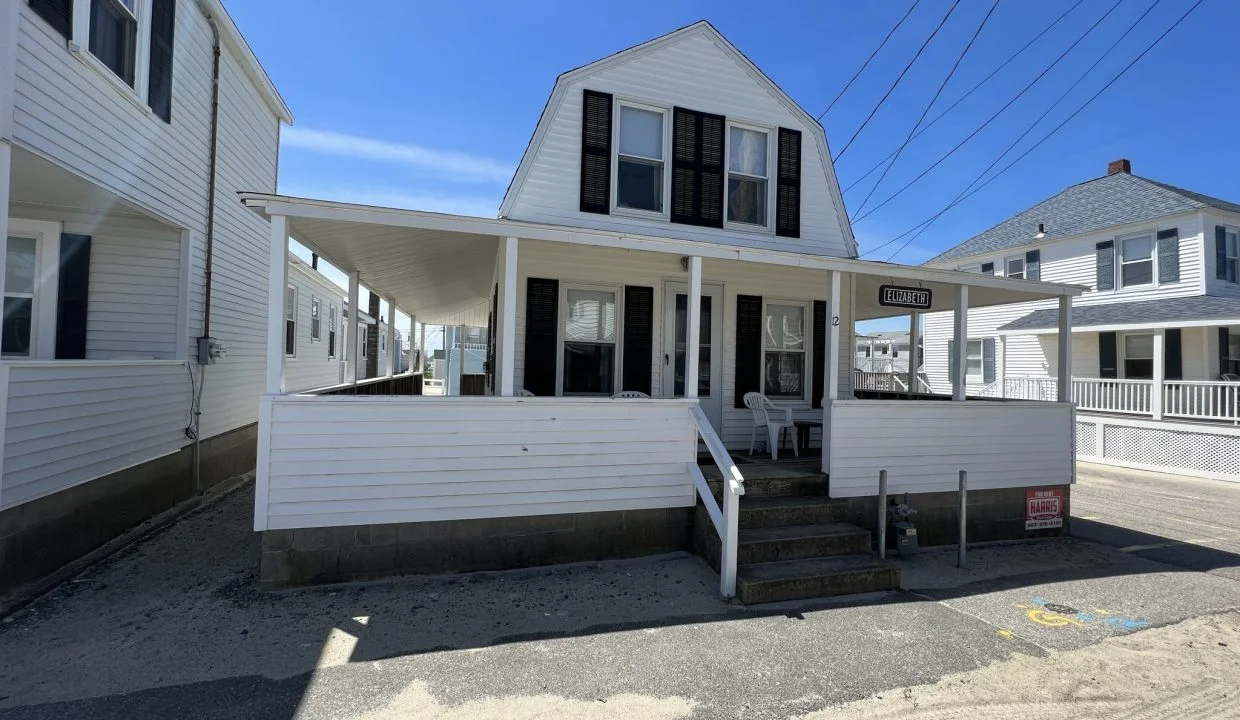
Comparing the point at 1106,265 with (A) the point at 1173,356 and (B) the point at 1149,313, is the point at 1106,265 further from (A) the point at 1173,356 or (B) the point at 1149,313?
(A) the point at 1173,356

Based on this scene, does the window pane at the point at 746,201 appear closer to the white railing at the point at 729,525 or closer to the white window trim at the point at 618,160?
the white window trim at the point at 618,160

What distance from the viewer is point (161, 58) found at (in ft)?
22.6

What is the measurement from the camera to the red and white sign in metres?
7.12

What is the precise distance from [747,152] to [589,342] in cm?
346

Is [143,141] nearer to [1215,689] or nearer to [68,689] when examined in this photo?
[68,689]

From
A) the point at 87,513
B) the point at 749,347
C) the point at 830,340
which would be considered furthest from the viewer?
the point at 749,347

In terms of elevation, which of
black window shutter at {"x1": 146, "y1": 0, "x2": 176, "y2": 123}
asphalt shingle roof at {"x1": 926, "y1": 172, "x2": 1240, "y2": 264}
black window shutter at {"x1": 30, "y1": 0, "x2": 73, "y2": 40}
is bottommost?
black window shutter at {"x1": 30, "y1": 0, "x2": 73, "y2": 40}

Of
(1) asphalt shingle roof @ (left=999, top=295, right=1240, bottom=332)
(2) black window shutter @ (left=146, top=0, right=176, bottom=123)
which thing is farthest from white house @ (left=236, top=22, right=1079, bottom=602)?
(1) asphalt shingle roof @ (left=999, top=295, right=1240, bottom=332)

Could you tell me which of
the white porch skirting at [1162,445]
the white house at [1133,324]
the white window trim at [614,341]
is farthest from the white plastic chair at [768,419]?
the white house at [1133,324]

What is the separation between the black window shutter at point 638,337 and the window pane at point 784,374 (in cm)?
178

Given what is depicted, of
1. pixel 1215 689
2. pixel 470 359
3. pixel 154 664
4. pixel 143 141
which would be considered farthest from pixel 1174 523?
pixel 470 359

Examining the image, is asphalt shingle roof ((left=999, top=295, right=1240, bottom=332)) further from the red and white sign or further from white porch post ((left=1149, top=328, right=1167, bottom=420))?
the red and white sign

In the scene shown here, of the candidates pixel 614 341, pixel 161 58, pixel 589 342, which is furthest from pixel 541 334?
pixel 161 58

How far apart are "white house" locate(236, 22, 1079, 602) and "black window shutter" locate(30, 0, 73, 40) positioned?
245 cm
